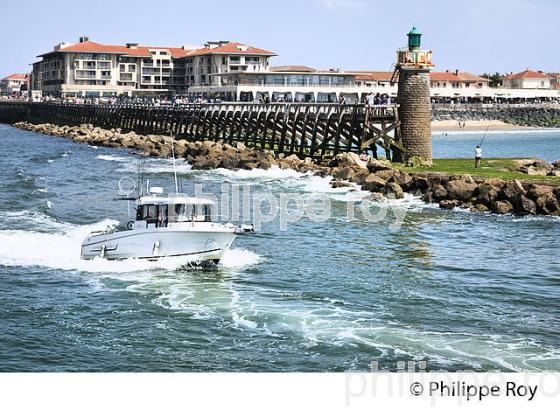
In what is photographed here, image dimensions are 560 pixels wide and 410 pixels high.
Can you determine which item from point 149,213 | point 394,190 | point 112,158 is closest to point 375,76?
point 112,158

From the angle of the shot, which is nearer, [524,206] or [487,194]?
[524,206]

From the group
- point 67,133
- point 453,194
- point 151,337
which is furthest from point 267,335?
point 67,133

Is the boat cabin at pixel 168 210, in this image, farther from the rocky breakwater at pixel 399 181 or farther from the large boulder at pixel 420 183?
the large boulder at pixel 420 183

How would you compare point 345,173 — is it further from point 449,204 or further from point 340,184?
point 449,204

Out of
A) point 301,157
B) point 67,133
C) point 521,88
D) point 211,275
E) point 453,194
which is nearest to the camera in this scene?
point 211,275

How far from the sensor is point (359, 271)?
2316 cm

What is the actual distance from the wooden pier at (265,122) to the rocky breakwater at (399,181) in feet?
6.79

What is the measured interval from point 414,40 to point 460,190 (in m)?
14.0

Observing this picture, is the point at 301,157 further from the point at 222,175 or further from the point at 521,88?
the point at 521,88

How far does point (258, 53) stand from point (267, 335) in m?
115

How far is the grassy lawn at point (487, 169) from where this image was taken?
118ft

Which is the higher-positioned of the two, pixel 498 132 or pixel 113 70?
pixel 113 70

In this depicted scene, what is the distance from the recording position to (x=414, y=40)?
1810 inches

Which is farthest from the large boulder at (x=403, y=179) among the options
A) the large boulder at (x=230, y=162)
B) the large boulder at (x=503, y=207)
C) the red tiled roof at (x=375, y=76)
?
the red tiled roof at (x=375, y=76)
